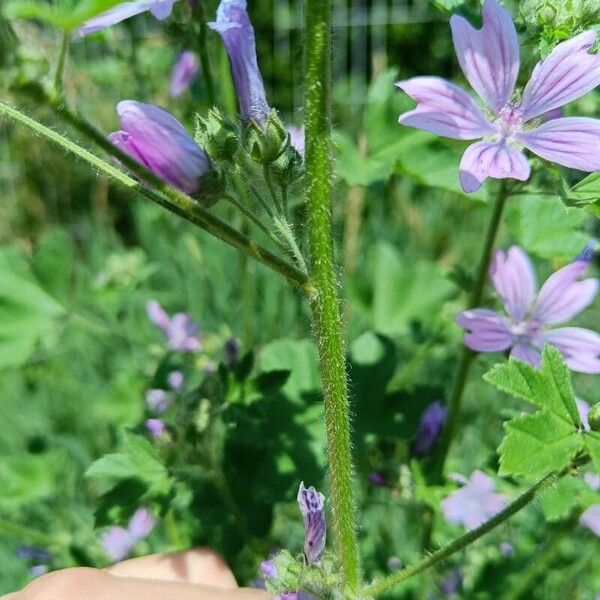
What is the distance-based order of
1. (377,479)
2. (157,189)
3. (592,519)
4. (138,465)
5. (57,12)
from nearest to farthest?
(57,12) → (157,189) → (138,465) → (592,519) → (377,479)

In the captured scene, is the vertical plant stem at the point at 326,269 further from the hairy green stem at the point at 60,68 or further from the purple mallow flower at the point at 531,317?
the purple mallow flower at the point at 531,317

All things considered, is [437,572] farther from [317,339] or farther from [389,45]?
[389,45]

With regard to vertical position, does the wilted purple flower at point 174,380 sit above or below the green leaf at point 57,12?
below

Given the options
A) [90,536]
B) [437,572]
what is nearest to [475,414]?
[437,572]

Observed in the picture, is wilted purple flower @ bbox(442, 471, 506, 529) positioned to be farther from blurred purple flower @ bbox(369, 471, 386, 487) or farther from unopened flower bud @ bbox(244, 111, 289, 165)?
unopened flower bud @ bbox(244, 111, 289, 165)

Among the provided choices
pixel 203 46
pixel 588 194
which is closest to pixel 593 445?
pixel 588 194

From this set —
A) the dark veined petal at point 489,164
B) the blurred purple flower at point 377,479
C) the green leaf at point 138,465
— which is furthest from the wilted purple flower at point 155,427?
the dark veined petal at point 489,164

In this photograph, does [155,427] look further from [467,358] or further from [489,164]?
[489,164]
